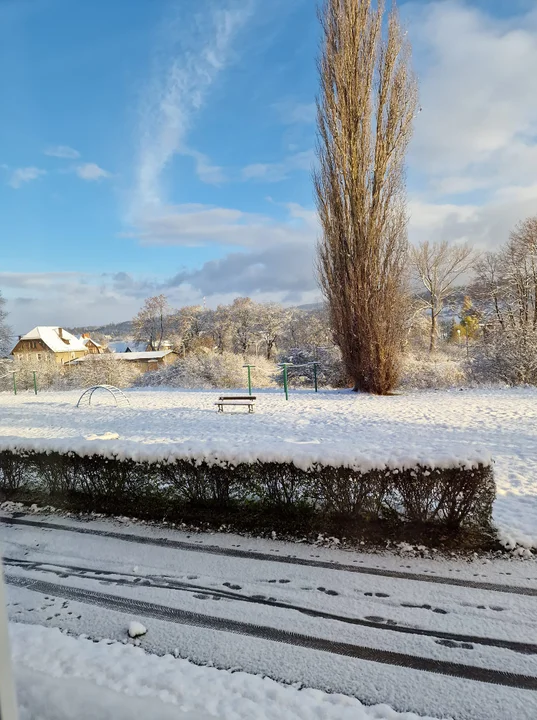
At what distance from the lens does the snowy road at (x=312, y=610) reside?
5.90 ft

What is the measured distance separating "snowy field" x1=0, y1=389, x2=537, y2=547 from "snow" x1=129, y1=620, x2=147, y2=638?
147 cm

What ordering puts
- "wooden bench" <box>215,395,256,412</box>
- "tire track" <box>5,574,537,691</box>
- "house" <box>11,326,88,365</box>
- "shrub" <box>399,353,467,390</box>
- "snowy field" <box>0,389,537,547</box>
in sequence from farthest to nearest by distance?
"shrub" <box>399,353,467,390</box> < "house" <box>11,326,88,365</box> < "wooden bench" <box>215,395,256,412</box> < "snowy field" <box>0,389,537,547</box> < "tire track" <box>5,574,537,691</box>

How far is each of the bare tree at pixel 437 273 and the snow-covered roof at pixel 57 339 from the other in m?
14.7

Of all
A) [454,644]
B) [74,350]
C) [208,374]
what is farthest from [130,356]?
[454,644]

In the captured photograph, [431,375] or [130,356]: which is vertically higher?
[130,356]

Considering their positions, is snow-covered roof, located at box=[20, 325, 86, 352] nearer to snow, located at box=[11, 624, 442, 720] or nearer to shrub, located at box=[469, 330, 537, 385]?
snow, located at box=[11, 624, 442, 720]

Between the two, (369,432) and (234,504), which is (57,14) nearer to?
(234,504)

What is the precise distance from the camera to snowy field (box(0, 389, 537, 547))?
11.0 ft

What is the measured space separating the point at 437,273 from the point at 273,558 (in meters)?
20.0

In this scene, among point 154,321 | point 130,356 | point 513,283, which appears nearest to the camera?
point 513,283

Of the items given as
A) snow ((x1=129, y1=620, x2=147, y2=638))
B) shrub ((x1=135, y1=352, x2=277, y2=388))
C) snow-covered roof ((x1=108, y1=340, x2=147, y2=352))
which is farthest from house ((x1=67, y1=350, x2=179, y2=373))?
snow ((x1=129, y1=620, x2=147, y2=638))

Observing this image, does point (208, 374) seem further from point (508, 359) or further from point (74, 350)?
point (508, 359)

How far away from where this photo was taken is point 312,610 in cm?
232

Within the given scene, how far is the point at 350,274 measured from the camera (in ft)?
35.3
